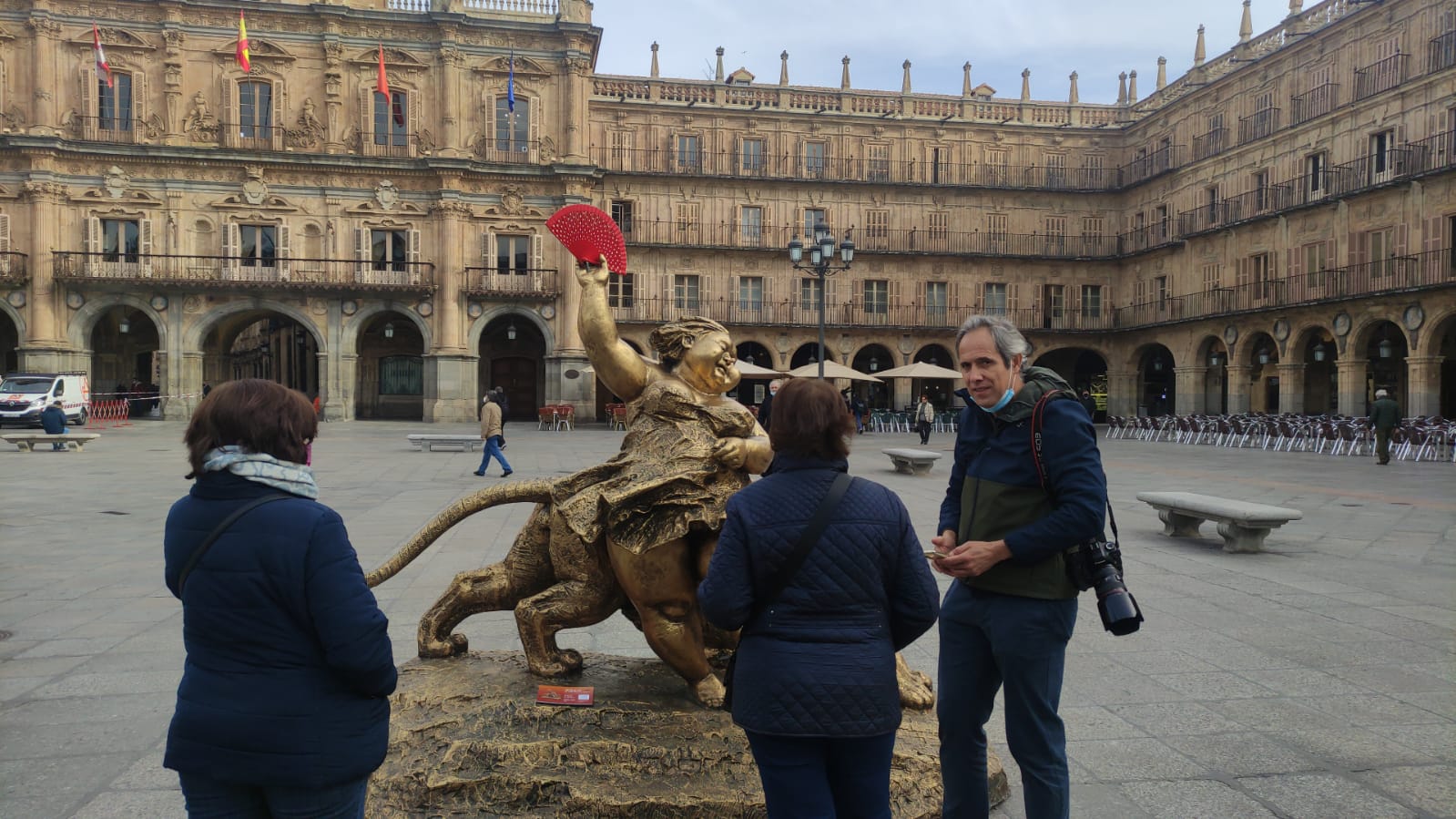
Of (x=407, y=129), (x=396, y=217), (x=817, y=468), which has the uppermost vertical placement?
(x=407, y=129)

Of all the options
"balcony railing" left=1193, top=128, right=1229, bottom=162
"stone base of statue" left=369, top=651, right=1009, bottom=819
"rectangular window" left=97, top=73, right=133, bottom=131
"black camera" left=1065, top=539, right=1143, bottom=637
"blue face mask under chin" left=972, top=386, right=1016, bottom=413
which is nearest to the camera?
"black camera" left=1065, top=539, right=1143, bottom=637

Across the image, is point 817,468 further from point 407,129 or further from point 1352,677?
point 407,129

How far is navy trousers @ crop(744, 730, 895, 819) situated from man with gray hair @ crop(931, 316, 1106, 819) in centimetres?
50

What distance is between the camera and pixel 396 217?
2955 cm

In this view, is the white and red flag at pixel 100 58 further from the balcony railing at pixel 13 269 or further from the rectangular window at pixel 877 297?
the rectangular window at pixel 877 297

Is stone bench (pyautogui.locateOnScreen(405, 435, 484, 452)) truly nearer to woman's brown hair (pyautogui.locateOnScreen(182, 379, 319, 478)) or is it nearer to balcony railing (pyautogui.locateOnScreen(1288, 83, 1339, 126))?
woman's brown hair (pyautogui.locateOnScreen(182, 379, 319, 478))

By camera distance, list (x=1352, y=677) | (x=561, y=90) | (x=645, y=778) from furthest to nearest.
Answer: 1. (x=561, y=90)
2. (x=1352, y=677)
3. (x=645, y=778)

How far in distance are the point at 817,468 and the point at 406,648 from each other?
332 centimetres

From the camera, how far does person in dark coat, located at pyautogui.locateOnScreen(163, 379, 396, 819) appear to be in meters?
1.77

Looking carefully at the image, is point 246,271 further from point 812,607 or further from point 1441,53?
point 1441,53

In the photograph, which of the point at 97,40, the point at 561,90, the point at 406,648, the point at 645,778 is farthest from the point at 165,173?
the point at 645,778

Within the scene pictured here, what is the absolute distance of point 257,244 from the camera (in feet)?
95.0

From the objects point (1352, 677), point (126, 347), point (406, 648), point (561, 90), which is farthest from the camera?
point (126, 347)

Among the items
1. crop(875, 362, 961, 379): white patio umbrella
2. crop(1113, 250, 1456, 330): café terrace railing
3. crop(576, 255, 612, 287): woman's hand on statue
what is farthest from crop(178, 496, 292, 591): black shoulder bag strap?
crop(1113, 250, 1456, 330): café terrace railing
